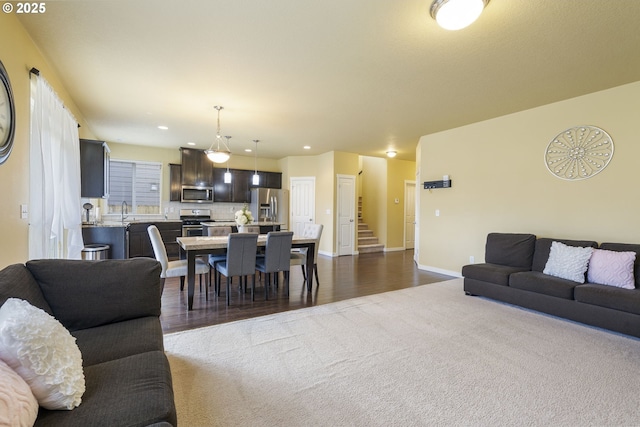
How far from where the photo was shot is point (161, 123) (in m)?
5.20

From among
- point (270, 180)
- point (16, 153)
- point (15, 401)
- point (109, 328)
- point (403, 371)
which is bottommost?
point (403, 371)

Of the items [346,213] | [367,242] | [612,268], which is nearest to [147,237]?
[346,213]

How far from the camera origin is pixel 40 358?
1110mm

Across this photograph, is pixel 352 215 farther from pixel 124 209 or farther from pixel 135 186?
pixel 124 209

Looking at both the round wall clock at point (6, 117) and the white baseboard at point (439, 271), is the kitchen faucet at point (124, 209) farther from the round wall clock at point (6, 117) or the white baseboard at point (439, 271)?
the white baseboard at point (439, 271)

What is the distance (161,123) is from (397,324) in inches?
200

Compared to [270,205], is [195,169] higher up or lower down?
higher up

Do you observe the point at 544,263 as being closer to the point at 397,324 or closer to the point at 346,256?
the point at 397,324

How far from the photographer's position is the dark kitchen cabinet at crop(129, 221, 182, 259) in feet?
19.6

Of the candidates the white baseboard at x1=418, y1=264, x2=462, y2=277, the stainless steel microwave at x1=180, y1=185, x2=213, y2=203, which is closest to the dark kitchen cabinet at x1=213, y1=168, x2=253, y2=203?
the stainless steel microwave at x1=180, y1=185, x2=213, y2=203

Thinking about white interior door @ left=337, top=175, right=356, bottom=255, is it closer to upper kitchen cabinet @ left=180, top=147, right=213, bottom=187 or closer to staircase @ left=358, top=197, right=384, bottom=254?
staircase @ left=358, top=197, right=384, bottom=254

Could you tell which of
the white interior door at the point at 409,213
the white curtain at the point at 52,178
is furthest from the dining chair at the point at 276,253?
the white interior door at the point at 409,213

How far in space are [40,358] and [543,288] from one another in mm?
4280

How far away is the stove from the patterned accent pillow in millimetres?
7216
